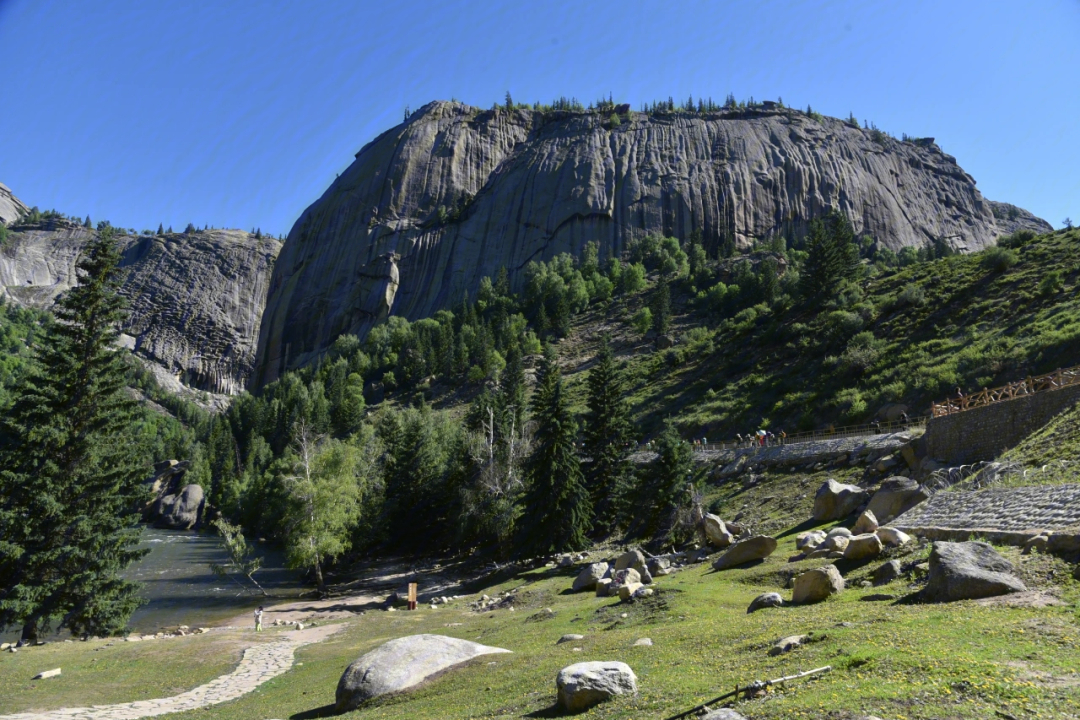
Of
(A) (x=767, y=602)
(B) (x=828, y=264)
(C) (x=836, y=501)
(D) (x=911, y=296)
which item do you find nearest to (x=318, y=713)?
(A) (x=767, y=602)

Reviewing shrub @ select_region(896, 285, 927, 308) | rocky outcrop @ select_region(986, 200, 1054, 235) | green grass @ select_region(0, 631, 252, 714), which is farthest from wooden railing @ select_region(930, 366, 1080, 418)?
rocky outcrop @ select_region(986, 200, 1054, 235)

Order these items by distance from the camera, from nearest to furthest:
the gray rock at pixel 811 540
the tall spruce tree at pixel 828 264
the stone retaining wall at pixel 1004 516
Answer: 1. the stone retaining wall at pixel 1004 516
2. the gray rock at pixel 811 540
3. the tall spruce tree at pixel 828 264

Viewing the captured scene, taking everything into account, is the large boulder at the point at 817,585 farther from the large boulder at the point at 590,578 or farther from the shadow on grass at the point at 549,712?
the large boulder at the point at 590,578

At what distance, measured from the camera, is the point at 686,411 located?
68.4m

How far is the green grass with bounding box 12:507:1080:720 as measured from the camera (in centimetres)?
725

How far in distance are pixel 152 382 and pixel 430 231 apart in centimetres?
9100

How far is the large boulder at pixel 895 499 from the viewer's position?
2289 centimetres

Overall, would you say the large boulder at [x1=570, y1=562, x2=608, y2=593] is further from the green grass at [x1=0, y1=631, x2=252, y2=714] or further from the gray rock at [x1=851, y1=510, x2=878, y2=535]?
the green grass at [x1=0, y1=631, x2=252, y2=714]

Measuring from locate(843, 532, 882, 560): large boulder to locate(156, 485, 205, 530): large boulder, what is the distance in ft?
305

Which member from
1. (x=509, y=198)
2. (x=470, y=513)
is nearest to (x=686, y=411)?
(x=470, y=513)

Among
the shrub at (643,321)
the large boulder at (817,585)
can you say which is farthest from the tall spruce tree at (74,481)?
the shrub at (643,321)

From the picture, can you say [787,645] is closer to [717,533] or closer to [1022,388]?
[717,533]

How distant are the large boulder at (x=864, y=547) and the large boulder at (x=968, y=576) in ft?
15.3

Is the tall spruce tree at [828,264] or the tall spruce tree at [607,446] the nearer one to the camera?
the tall spruce tree at [607,446]
